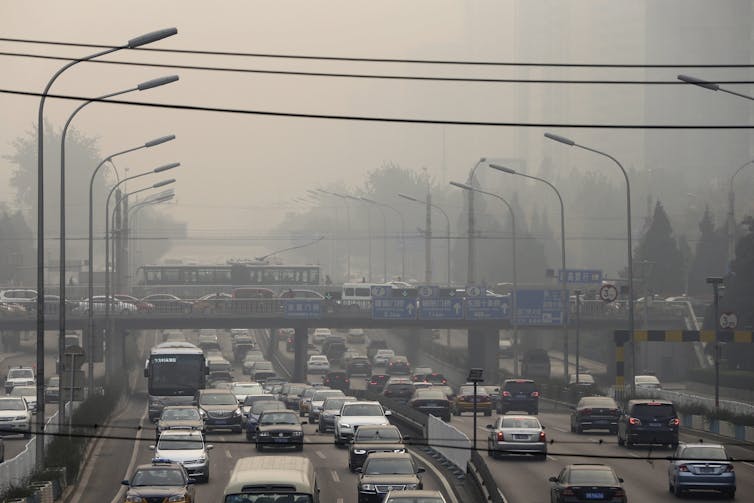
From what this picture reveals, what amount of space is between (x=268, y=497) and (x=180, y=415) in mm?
22729

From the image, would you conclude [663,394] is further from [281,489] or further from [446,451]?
[281,489]

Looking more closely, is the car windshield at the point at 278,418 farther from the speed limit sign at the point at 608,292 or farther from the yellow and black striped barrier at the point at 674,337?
the speed limit sign at the point at 608,292

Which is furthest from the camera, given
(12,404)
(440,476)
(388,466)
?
(12,404)

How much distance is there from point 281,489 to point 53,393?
50.6m

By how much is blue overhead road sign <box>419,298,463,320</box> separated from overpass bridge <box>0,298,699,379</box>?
69mm

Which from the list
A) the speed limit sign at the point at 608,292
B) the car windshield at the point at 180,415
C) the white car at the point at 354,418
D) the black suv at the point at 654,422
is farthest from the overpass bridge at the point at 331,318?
the black suv at the point at 654,422

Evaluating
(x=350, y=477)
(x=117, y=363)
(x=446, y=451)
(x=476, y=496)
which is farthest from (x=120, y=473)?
(x=117, y=363)

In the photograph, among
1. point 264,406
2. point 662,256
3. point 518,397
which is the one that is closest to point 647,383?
point 518,397

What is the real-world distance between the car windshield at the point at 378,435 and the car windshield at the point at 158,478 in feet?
32.5

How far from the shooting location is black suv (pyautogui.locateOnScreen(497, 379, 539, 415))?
64188 mm

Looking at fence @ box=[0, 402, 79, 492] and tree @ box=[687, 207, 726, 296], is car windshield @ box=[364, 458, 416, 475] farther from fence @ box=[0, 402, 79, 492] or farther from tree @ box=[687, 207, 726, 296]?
tree @ box=[687, 207, 726, 296]

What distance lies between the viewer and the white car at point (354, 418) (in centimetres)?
4556

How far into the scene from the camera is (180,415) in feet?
149

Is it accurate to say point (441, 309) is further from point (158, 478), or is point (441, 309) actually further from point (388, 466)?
point (158, 478)
